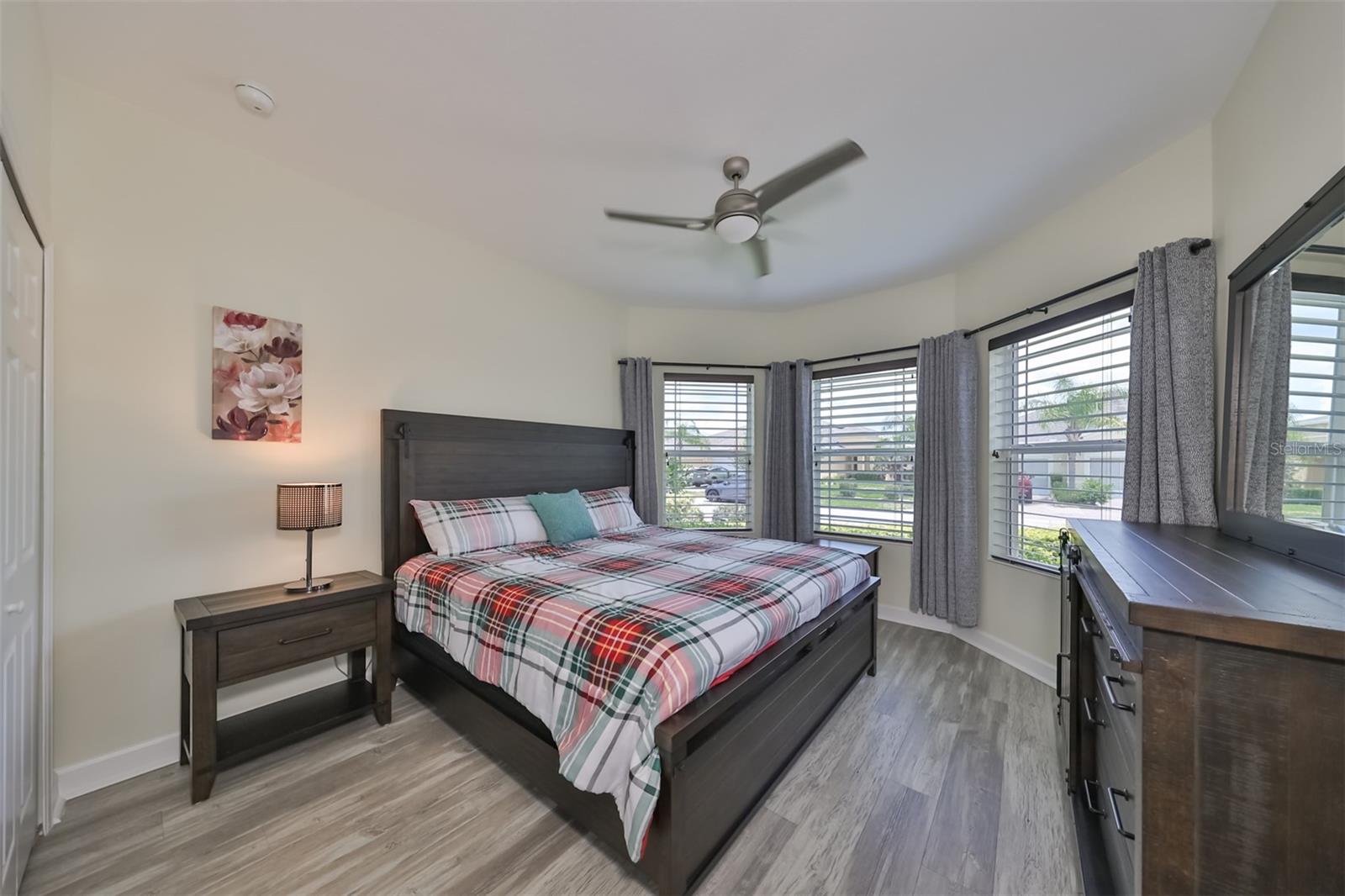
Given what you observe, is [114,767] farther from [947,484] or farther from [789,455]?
[947,484]

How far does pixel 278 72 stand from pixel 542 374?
85.8 inches

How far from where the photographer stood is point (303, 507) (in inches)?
87.3

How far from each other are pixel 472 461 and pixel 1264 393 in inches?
147

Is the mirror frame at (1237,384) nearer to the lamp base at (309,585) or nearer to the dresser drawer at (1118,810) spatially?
the dresser drawer at (1118,810)

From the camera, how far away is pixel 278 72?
6.11ft

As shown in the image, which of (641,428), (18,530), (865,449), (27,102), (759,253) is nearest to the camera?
(18,530)

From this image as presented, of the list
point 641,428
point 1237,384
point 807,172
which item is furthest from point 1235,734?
point 641,428

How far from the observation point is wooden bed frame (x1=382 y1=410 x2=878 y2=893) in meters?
1.46

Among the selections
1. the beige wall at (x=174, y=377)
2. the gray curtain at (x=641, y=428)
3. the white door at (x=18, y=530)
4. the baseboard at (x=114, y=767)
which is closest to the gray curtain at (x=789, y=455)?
the gray curtain at (x=641, y=428)

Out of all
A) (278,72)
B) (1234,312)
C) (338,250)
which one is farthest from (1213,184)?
(338,250)

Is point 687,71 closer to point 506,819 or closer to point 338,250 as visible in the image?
point 338,250

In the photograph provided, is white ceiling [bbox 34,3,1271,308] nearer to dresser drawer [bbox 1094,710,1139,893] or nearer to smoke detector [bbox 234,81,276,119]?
smoke detector [bbox 234,81,276,119]

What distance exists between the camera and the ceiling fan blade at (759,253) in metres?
2.48

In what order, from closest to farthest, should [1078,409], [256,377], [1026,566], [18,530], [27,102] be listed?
[18,530] < [27,102] < [256,377] < [1078,409] < [1026,566]
